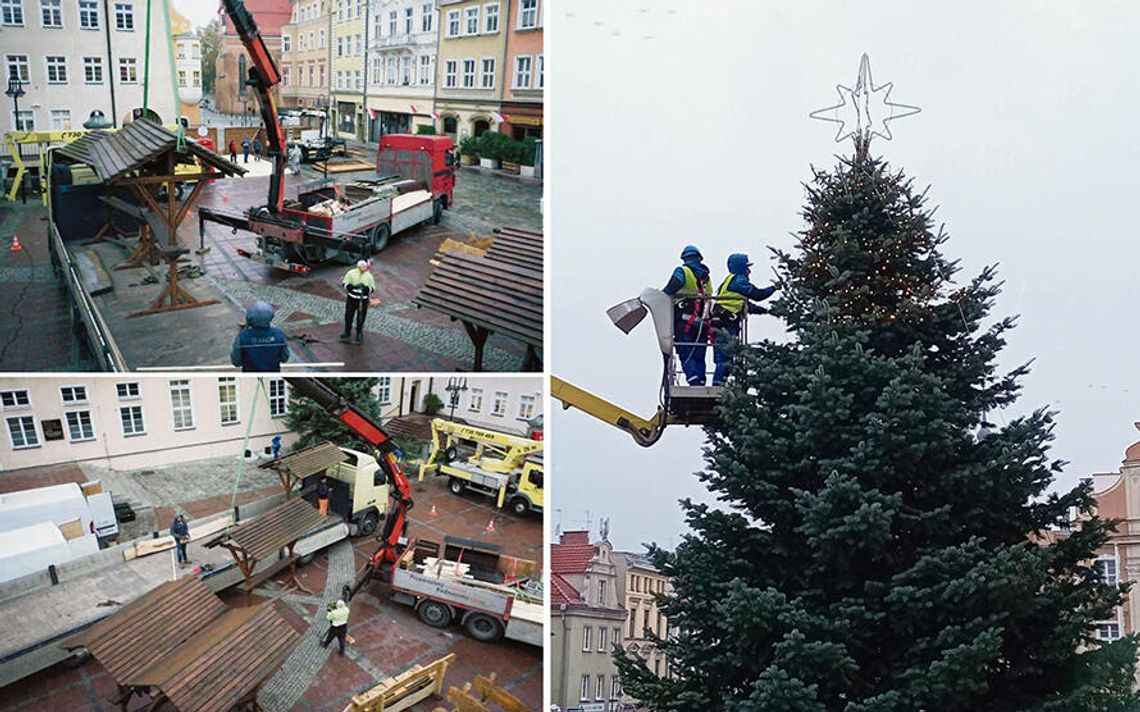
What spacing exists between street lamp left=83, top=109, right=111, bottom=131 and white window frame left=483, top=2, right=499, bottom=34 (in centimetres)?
1127

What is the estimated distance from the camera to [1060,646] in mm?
6750

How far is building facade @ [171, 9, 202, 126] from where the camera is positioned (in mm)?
13954

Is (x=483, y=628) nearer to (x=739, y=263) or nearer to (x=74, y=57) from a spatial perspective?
(x=739, y=263)

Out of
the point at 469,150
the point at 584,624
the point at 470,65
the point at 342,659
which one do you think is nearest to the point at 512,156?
the point at 469,150

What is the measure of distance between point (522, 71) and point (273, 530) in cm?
1684

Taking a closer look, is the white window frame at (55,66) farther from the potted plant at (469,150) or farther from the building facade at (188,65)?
the potted plant at (469,150)

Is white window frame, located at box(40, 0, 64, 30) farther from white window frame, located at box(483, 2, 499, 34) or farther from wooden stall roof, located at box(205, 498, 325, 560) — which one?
white window frame, located at box(483, 2, 499, 34)

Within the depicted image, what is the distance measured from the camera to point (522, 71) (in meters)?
25.0

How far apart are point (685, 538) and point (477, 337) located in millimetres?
3263

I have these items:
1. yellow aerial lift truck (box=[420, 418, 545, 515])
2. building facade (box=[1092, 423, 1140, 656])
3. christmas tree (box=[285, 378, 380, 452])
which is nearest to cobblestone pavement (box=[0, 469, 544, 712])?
yellow aerial lift truck (box=[420, 418, 545, 515])

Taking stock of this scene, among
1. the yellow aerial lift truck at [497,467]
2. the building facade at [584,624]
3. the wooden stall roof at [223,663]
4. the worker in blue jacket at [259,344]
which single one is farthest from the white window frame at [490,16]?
the wooden stall roof at [223,663]

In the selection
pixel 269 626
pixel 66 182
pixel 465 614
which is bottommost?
pixel 465 614

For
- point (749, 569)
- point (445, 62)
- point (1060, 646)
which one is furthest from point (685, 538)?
point (445, 62)

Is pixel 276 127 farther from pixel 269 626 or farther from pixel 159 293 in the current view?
pixel 269 626
